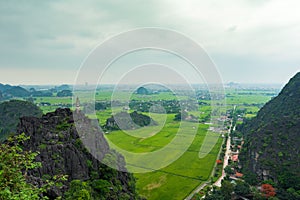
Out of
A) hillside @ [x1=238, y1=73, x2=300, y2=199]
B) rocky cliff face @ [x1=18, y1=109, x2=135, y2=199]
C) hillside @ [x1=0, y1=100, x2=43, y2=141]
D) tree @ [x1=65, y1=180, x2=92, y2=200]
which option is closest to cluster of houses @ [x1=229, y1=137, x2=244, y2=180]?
hillside @ [x1=238, y1=73, x2=300, y2=199]

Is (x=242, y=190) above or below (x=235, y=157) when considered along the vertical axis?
above

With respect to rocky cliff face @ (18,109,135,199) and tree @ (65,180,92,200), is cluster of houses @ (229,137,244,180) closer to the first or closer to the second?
A: rocky cliff face @ (18,109,135,199)

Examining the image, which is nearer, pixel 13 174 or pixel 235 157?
pixel 13 174

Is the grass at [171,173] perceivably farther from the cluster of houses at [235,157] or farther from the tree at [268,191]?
the tree at [268,191]

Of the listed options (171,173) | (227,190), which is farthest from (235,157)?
(227,190)

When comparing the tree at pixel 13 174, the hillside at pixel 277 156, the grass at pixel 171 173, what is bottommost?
the grass at pixel 171 173

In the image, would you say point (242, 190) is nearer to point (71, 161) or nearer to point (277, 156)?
point (277, 156)

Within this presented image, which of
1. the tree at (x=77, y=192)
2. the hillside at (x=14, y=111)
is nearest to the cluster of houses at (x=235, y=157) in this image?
the tree at (x=77, y=192)

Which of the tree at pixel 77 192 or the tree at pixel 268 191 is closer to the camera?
the tree at pixel 77 192

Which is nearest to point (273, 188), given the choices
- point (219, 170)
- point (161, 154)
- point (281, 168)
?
point (281, 168)

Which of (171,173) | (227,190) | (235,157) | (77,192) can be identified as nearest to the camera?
(77,192)
